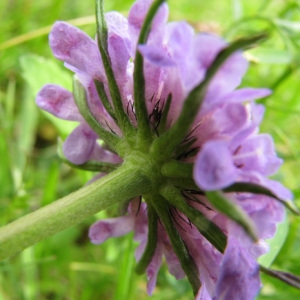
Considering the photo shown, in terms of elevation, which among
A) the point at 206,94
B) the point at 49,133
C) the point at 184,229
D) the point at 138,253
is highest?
the point at 206,94

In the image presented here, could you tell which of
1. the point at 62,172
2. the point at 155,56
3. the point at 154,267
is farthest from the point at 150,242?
the point at 62,172

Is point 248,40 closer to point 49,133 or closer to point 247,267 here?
point 247,267

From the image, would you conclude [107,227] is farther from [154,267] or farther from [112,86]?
[112,86]

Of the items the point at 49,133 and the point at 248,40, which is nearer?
the point at 248,40

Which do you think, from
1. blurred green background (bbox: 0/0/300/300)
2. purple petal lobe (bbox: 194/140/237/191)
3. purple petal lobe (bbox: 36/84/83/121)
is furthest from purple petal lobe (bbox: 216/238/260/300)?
blurred green background (bbox: 0/0/300/300)

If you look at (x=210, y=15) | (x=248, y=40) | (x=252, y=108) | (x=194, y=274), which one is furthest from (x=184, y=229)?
(x=210, y=15)

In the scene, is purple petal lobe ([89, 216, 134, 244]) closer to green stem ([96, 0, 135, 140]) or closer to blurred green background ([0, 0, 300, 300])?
green stem ([96, 0, 135, 140])
